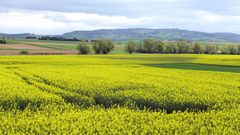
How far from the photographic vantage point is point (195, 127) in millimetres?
16312

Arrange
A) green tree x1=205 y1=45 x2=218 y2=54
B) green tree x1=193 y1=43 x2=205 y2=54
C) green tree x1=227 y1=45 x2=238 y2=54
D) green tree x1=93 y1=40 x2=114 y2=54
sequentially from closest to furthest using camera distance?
green tree x1=93 y1=40 x2=114 y2=54, green tree x1=227 y1=45 x2=238 y2=54, green tree x1=193 y1=43 x2=205 y2=54, green tree x1=205 y1=45 x2=218 y2=54

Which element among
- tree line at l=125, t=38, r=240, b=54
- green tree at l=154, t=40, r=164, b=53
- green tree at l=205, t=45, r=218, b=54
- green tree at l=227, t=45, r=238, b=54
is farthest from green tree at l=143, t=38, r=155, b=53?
green tree at l=227, t=45, r=238, b=54

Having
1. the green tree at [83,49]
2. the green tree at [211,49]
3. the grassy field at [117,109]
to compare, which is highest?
the grassy field at [117,109]

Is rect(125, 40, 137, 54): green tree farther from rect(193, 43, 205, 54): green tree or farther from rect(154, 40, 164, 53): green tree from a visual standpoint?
rect(193, 43, 205, 54): green tree

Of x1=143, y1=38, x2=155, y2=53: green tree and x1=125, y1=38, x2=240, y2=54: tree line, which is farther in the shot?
x1=143, y1=38, x2=155, y2=53: green tree

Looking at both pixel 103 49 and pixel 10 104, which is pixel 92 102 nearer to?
pixel 10 104

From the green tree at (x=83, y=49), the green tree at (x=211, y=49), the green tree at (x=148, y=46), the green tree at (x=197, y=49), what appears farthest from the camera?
the green tree at (x=148, y=46)

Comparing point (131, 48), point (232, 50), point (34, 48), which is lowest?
point (232, 50)

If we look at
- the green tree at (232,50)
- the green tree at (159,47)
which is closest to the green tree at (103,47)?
the green tree at (159,47)

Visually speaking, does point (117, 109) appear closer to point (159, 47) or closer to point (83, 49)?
point (83, 49)

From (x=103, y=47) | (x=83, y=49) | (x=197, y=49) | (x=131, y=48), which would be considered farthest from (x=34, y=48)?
(x=197, y=49)

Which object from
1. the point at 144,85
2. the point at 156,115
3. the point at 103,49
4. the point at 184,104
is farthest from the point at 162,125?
the point at 103,49

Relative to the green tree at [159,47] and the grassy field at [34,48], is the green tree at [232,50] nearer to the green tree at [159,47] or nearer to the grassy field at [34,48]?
the green tree at [159,47]

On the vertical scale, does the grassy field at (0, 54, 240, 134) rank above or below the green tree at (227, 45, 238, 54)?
above
